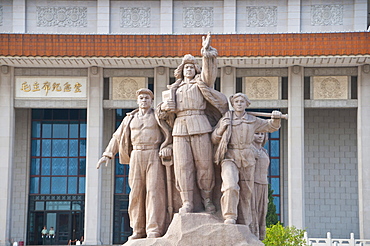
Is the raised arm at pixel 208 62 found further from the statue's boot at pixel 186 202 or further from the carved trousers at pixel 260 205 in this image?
the carved trousers at pixel 260 205

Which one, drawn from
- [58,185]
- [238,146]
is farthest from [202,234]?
[58,185]

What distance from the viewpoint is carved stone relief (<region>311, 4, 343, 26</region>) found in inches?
1283

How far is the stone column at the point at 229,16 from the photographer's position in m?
32.5

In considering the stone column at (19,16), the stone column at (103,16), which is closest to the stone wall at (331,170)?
the stone column at (103,16)

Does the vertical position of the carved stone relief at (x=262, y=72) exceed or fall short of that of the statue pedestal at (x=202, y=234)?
it exceeds it

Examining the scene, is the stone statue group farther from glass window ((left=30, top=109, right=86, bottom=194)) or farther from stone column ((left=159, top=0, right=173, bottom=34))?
glass window ((left=30, top=109, right=86, bottom=194))

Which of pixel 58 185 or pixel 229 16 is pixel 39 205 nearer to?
pixel 58 185

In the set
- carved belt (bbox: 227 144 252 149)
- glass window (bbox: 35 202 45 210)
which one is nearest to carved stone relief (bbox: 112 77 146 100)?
glass window (bbox: 35 202 45 210)

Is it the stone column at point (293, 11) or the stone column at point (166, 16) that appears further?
the stone column at point (166, 16)

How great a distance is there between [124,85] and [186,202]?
21.3 metres

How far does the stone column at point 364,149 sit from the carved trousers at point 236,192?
19.7 meters

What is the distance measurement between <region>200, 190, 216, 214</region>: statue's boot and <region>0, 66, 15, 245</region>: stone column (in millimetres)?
20994

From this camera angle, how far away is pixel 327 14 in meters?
32.7

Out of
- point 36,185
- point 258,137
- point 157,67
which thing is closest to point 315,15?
point 157,67
